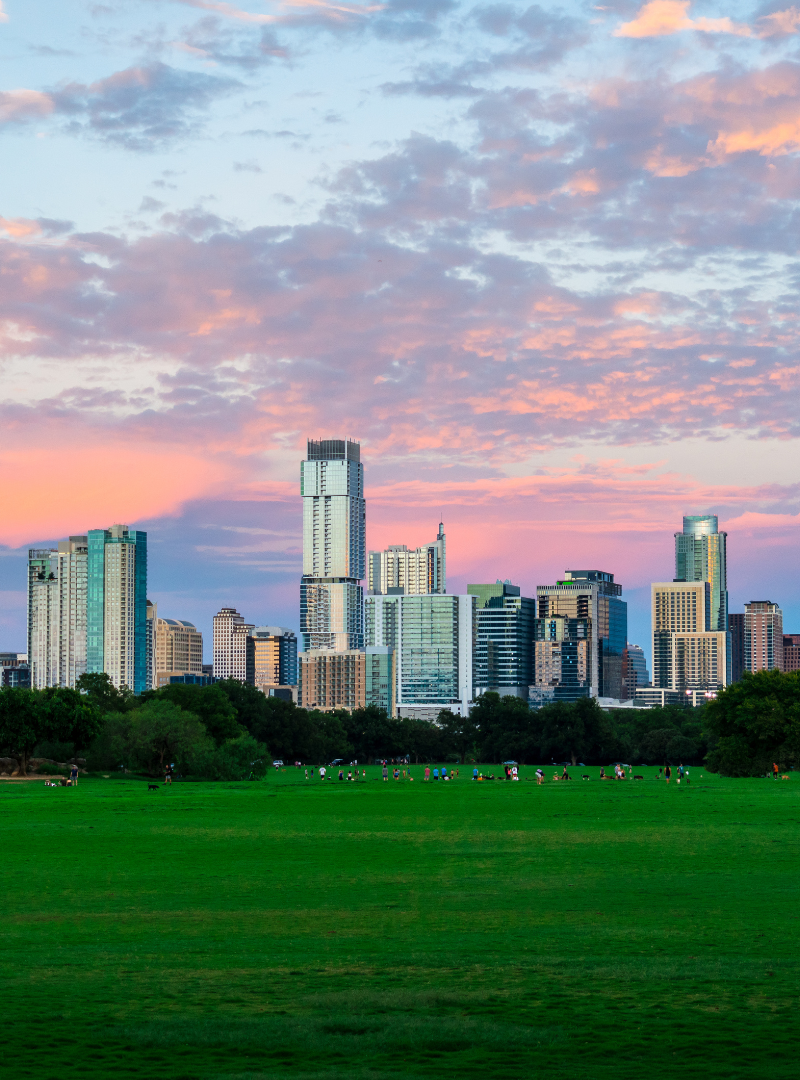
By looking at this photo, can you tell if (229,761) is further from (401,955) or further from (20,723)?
(401,955)

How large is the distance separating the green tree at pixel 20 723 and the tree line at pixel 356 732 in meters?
0.09

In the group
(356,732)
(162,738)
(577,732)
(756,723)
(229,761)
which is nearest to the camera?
(229,761)

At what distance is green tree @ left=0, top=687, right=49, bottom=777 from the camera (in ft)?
299

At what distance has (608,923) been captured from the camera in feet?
66.9

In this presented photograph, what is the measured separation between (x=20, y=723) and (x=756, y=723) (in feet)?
175

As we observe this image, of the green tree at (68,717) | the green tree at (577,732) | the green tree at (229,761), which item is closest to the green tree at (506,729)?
the green tree at (577,732)

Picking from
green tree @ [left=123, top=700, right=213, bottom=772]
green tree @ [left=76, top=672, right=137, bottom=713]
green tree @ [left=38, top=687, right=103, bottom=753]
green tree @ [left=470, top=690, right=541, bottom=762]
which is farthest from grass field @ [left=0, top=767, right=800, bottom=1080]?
green tree @ [left=470, top=690, right=541, bottom=762]

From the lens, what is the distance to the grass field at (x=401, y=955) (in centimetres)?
1223

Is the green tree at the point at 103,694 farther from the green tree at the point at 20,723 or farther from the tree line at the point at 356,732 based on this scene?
the green tree at the point at 20,723

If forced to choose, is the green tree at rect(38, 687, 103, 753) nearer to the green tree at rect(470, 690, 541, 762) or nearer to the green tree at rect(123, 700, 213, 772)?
the green tree at rect(123, 700, 213, 772)

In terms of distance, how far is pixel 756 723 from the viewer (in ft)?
305

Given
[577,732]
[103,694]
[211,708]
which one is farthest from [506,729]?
[211,708]

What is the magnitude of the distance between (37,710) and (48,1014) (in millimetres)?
81420

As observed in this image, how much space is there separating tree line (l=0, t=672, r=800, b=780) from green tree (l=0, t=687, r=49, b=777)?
0.09 metres
